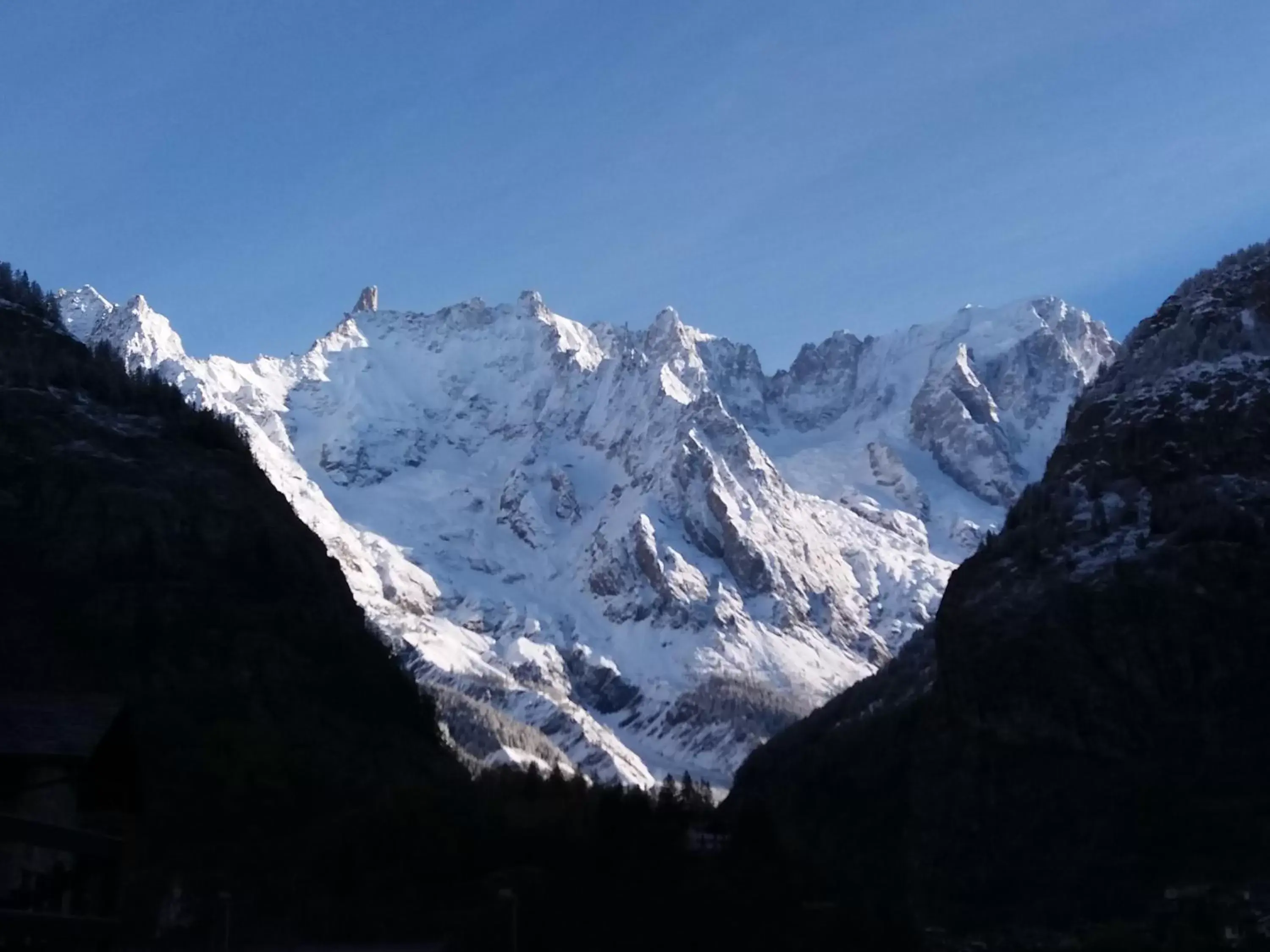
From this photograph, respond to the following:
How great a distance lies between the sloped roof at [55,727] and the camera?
42.9 metres

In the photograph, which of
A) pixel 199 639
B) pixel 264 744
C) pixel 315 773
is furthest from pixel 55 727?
pixel 199 639

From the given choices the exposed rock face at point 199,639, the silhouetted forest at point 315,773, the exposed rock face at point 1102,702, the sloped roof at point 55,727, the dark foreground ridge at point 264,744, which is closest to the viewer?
the sloped roof at point 55,727

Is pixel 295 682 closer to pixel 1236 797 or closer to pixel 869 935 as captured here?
pixel 869 935

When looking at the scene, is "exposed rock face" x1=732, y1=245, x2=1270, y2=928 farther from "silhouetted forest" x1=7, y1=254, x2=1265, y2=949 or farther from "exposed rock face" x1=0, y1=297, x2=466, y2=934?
"exposed rock face" x1=0, y1=297, x2=466, y2=934

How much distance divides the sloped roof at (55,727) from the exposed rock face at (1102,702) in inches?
3818

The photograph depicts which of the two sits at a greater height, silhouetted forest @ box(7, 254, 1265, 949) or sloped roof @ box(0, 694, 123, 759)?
silhouetted forest @ box(7, 254, 1265, 949)

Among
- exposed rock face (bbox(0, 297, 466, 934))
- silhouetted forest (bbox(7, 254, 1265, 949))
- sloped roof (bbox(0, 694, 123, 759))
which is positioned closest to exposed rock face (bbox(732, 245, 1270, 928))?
silhouetted forest (bbox(7, 254, 1265, 949))

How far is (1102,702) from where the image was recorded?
6481 inches

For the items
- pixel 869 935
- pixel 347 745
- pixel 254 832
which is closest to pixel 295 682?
pixel 347 745

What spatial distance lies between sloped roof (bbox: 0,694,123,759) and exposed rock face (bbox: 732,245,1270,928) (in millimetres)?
96966

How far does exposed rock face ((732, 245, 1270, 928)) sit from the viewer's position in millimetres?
148750

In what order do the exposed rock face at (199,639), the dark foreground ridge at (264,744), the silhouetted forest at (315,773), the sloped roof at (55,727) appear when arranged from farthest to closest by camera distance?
the exposed rock face at (199,639), the silhouetted forest at (315,773), the dark foreground ridge at (264,744), the sloped roof at (55,727)

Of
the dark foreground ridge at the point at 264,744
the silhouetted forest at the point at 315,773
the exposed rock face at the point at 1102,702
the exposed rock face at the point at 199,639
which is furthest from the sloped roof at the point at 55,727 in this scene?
the exposed rock face at the point at 1102,702

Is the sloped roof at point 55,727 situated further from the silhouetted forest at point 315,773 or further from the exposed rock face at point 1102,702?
the exposed rock face at point 1102,702
